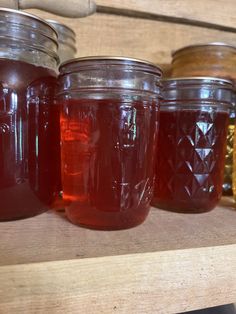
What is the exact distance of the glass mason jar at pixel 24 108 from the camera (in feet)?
1.33

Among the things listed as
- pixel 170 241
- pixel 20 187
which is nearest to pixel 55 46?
pixel 20 187

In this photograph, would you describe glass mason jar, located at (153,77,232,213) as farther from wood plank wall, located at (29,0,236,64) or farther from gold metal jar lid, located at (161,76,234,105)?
wood plank wall, located at (29,0,236,64)

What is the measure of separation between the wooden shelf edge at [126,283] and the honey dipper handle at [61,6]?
1.21ft

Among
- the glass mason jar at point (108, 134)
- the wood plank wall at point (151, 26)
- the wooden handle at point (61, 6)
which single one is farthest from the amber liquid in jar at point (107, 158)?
the wood plank wall at point (151, 26)

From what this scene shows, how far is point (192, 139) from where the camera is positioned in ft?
1.66

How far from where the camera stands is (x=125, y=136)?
413mm

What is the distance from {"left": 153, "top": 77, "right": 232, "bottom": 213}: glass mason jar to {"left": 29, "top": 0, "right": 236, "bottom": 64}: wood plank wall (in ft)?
0.80

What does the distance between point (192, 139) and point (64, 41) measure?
0.27 m

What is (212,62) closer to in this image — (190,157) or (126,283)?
(190,157)

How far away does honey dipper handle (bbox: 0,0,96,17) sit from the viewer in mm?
483

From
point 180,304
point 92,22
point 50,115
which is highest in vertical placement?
point 92,22

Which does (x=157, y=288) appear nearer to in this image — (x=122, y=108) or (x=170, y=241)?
(x=170, y=241)

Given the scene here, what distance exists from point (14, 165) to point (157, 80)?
0.71 ft

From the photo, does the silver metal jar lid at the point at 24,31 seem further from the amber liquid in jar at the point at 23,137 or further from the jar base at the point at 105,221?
the jar base at the point at 105,221
